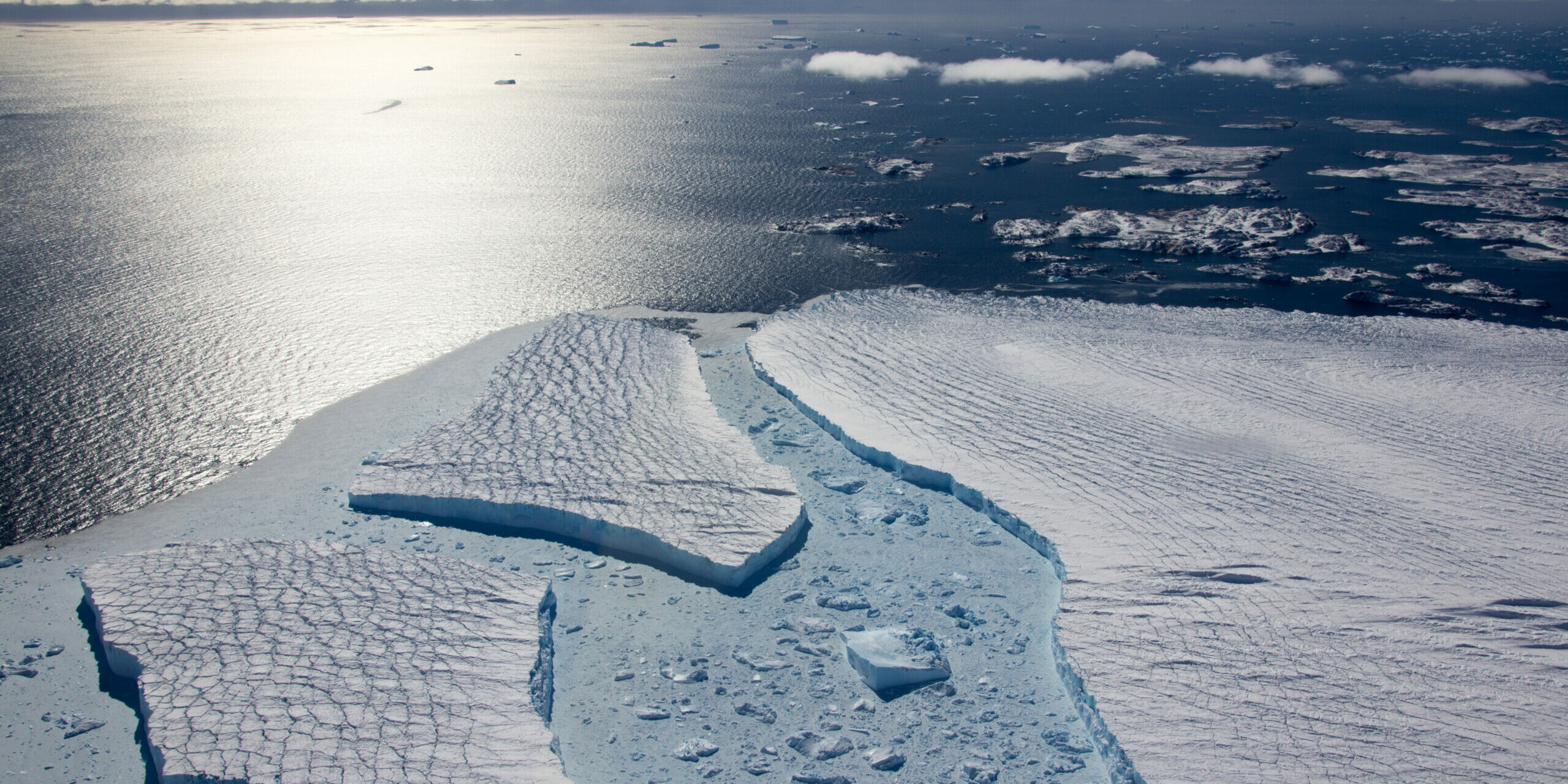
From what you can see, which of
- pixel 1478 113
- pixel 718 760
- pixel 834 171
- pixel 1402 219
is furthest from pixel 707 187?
pixel 1478 113

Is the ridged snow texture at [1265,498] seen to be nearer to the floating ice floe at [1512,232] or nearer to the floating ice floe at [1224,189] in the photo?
the floating ice floe at [1512,232]

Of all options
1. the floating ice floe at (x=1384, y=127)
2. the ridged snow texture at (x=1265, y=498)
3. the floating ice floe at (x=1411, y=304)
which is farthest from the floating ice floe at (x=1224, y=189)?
the floating ice floe at (x=1384, y=127)

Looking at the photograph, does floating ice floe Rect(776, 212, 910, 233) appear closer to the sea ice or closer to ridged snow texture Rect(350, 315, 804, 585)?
ridged snow texture Rect(350, 315, 804, 585)

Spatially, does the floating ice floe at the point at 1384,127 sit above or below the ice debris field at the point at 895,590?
above

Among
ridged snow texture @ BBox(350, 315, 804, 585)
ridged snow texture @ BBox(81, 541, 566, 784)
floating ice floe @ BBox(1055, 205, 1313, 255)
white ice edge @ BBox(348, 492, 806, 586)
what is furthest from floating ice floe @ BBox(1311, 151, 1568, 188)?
ridged snow texture @ BBox(81, 541, 566, 784)

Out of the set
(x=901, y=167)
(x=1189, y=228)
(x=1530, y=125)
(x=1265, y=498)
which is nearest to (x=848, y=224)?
(x=901, y=167)

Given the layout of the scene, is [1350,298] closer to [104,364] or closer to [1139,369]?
[1139,369]
